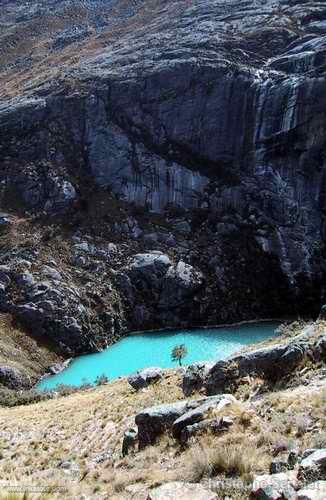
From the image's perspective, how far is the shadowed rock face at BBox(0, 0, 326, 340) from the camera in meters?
75.4

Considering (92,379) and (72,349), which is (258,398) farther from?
(72,349)

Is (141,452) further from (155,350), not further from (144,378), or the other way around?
(155,350)

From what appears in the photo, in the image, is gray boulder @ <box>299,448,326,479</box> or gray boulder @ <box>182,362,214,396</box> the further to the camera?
gray boulder @ <box>182,362,214,396</box>

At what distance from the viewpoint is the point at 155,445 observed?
15.1 meters

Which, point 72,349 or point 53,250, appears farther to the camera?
point 53,250

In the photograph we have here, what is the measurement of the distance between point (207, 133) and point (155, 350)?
120 ft

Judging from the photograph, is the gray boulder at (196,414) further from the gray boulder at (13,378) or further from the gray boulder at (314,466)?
the gray boulder at (13,378)

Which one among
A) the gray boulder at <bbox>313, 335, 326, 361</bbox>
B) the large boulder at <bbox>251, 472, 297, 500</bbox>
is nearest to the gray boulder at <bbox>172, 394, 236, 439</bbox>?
the gray boulder at <bbox>313, 335, 326, 361</bbox>

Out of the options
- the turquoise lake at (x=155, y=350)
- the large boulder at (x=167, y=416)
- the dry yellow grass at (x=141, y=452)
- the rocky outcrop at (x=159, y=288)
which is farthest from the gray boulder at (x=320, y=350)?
the rocky outcrop at (x=159, y=288)

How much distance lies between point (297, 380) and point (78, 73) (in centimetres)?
8661

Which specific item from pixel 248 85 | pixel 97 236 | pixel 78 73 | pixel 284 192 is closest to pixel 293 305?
pixel 284 192

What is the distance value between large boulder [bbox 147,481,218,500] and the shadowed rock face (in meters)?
59.1

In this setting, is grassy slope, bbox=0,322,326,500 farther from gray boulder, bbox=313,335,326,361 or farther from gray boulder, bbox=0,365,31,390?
gray boulder, bbox=0,365,31,390

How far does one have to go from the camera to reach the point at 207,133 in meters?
82.4
